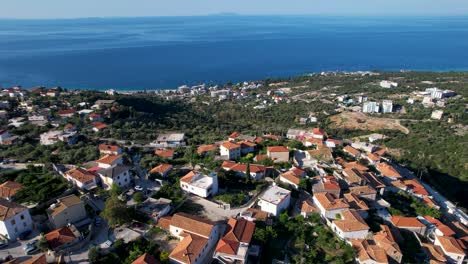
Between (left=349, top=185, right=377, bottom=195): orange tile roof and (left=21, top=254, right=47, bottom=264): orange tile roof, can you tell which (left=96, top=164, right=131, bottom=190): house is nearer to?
(left=21, top=254, right=47, bottom=264): orange tile roof

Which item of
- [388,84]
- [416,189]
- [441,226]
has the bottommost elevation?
[388,84]

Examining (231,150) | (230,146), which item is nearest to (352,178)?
(231,150)

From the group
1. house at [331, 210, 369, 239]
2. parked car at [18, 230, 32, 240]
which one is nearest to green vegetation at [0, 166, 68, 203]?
parked car at [18, 230, 32, 240]

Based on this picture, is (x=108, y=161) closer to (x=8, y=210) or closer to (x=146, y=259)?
(x=8, y=210)

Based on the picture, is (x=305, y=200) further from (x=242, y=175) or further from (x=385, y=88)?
(x=385, y=88)

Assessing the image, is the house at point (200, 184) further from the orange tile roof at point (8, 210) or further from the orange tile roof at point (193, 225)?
the orange tile roof at point (8, 210)

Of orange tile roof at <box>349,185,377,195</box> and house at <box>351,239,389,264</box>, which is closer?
house at <box>351,239,389,264</box>

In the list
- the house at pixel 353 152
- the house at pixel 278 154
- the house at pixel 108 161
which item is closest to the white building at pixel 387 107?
the house at pixel 353 152
